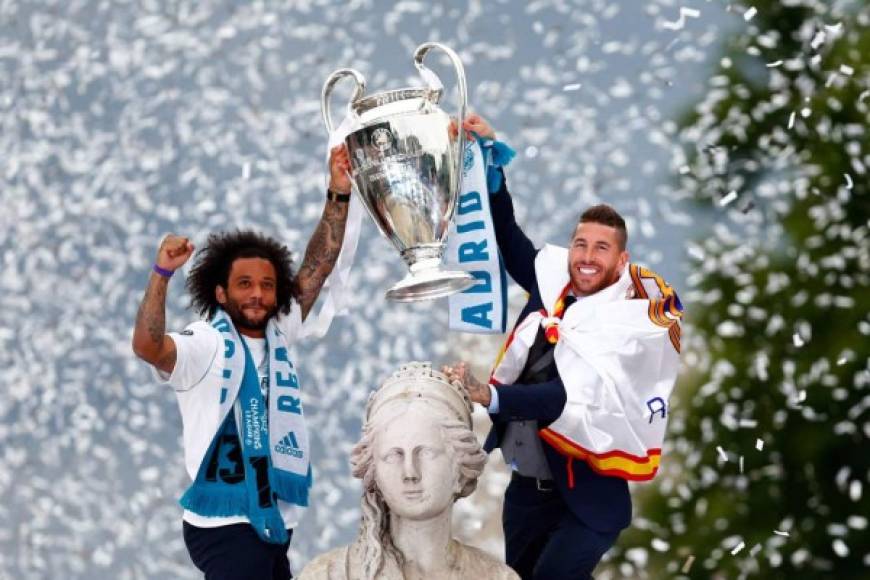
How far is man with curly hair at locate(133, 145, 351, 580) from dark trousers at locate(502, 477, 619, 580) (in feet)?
2.13

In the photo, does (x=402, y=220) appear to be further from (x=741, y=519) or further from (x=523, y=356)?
(x=741, y=519)

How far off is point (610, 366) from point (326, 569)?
3.78 feet

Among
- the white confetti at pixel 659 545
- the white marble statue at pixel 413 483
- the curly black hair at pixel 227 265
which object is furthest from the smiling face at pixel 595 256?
the white confetti at pixel 659 545

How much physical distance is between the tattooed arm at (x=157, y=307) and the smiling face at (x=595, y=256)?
112 cm

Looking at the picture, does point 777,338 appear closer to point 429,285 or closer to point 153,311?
point 429,285

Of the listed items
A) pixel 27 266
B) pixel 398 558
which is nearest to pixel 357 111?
pixel 398 558

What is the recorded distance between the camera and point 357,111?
6.12 m

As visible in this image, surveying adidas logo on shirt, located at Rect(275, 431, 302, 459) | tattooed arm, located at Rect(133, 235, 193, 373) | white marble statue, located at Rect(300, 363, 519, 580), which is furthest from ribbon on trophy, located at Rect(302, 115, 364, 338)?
white marble statue, located at Rect(300, 363, 519, 580)

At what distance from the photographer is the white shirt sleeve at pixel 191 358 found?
623 cm

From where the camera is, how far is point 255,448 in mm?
6273

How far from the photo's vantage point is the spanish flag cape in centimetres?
601

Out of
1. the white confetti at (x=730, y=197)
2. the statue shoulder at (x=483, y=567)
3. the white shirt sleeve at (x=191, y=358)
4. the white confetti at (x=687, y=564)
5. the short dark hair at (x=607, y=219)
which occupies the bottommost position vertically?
the white confetti at (x=687, y=564)

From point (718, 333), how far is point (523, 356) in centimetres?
731

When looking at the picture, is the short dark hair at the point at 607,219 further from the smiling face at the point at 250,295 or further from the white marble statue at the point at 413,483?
the smiling face at the point at 250,295
